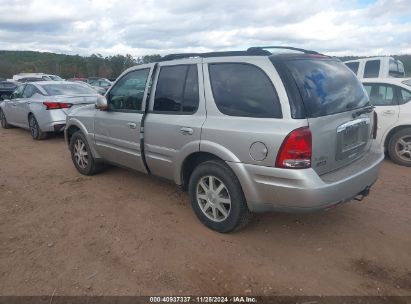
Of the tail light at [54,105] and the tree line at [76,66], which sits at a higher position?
the tree line at [76,66]

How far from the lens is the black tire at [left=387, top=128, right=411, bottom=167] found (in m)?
6.36

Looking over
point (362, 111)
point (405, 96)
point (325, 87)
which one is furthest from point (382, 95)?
point (325, 87)

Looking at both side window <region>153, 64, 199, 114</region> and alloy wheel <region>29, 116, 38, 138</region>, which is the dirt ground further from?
alloy wheel <region>29, 116, 38, 138</region>

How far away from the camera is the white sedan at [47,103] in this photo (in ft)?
28.1

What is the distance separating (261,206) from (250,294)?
819 millimetres

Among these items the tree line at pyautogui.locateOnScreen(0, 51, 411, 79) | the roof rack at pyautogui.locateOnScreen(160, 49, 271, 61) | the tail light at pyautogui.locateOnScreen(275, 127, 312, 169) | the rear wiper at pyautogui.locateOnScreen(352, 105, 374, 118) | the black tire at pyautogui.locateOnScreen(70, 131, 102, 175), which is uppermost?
the tree line at pyautogui.locateOnScreen(0, 51, 411, 79)

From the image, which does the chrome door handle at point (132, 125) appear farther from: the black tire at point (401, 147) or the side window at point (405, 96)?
the side window at point (405, 96)

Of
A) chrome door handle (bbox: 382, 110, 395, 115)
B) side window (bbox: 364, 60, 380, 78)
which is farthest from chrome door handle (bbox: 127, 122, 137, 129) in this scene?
side window (bbox: 364, 60, 380, 78)

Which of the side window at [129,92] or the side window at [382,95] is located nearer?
the side window at [129,92]

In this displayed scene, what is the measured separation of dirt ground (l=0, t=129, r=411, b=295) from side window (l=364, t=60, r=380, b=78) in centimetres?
655

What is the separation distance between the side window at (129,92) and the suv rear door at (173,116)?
260 millimetres

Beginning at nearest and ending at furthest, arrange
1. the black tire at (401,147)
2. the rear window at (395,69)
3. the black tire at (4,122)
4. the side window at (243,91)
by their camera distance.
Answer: the side window at (243,91)
the black tire at (401,147)
the rear window at (395,69)
the black tire at (4,122)

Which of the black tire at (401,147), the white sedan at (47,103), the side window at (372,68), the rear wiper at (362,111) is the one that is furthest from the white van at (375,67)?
the white sedan at (47,103)

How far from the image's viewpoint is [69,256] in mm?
3402
